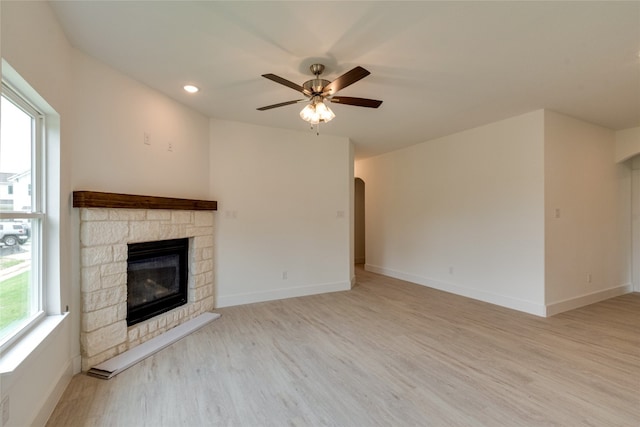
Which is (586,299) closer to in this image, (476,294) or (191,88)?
(476,294)

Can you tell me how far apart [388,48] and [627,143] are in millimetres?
4640

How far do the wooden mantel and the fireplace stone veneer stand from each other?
0.19ft

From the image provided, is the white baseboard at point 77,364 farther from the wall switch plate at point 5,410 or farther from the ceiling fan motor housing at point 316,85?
the ceiling fan motor housing at point 316,85

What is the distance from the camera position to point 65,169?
2182 millimetres

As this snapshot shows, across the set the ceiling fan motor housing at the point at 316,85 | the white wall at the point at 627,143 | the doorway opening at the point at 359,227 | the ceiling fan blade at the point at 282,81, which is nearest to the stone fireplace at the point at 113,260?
the ceiling fan blade at the point at 282,81

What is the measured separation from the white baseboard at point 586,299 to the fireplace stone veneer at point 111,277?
4658mm

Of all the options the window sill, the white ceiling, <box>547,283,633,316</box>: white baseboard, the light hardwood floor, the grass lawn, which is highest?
the white ceiling

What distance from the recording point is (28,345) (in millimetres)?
1652

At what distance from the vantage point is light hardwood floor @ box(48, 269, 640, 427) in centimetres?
185

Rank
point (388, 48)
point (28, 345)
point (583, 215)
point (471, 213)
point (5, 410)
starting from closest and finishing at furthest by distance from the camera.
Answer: point (5, 410)
point (28, 345)
point (388, 48)
point (583, 215)
point (471, 213)

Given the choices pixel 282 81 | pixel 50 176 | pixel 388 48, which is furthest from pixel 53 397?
pixel 388 48

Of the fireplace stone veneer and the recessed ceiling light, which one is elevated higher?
the recessed ceiling light

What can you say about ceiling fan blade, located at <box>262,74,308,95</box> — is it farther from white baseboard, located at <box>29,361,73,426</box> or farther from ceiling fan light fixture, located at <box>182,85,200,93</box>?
white baseboard, located at <box>29,361,73,426</box>

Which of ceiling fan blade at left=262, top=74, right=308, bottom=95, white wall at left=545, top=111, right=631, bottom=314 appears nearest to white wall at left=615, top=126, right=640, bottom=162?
white wall at left=545, top=111, right=631, bottom=314
